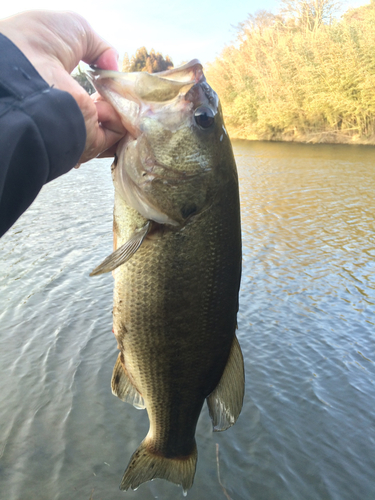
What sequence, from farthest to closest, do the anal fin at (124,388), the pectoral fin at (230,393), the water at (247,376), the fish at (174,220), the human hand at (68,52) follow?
the water at (247,376), the anal fin at (124,388), the pectoral fin at (230,393), the fish at (174,220), the human hand at (68,52)

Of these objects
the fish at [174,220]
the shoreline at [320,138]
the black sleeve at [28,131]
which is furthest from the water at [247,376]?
the shoreline at [320,138]

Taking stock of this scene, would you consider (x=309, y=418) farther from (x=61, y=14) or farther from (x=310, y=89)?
(x=310, y=89)

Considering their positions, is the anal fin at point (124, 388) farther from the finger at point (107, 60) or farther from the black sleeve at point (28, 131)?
the finger at point (107, 60)

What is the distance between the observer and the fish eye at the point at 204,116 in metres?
1.76

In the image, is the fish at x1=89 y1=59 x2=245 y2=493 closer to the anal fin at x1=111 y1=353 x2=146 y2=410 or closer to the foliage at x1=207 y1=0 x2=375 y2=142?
the anal fin at x1=111 y1=353 x2=146 y2=410

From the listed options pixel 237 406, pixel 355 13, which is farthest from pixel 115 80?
pixel 355 13

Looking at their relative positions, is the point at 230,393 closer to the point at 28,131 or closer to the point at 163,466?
the point at 163,466

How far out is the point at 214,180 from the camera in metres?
1.78

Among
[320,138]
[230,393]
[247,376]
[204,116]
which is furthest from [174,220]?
[320,138]

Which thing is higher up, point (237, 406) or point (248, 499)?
point (237, 406)

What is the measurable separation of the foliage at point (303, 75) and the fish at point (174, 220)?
33.6 m

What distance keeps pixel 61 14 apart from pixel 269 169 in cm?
2060

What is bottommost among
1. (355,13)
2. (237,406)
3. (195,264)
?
(237,406)

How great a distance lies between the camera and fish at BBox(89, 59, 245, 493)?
5.66ft
